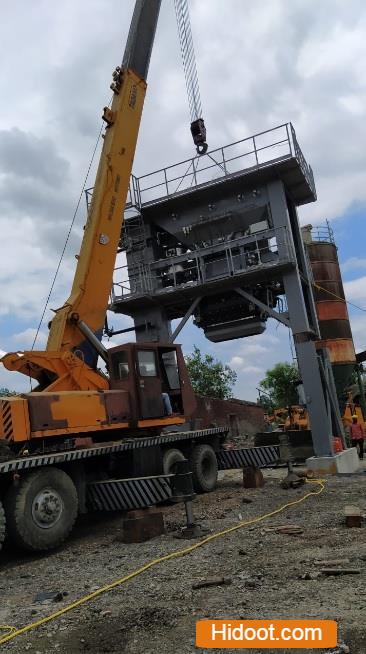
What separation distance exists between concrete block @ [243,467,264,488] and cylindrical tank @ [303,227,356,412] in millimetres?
6430

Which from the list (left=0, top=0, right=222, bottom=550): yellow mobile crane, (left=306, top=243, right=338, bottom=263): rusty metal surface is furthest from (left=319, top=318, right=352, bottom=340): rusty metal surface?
(left=0, top=0, right=222, bottom=550): yellow mobile crane

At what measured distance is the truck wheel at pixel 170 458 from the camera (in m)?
11.1

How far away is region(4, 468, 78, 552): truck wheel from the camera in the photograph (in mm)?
7730

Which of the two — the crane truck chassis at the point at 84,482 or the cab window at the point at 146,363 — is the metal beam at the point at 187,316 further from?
the cab window at the point at 146,363

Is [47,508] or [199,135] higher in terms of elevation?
[199,135]

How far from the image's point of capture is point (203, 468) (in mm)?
12711

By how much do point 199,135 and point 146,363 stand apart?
6733mm

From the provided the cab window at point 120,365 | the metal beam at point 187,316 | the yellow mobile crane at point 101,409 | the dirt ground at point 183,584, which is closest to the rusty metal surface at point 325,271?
the metal beam at point 187,316

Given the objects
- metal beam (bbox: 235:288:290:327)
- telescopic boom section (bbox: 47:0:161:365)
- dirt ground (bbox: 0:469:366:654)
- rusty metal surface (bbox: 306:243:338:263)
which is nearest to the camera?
dirt ground (bbox: 0:469:366:654)

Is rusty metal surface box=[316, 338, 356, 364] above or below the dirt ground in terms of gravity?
above

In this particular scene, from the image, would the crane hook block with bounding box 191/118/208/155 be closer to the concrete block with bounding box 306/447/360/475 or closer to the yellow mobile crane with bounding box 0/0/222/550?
the yellow mobile crane with bounding box 0/0/222/550

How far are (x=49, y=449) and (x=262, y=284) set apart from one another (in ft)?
31.9

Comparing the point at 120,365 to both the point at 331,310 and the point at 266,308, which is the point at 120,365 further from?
the point at 331,310

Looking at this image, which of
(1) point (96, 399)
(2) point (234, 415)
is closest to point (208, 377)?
(2) point (234, 415)
